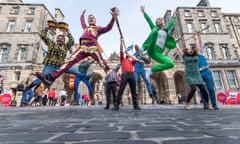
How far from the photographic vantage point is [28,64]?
21781 mm

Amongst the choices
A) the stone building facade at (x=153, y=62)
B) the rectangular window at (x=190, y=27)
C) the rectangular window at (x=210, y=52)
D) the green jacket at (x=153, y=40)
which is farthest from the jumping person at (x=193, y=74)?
the rectangular window at (x=190, y=27)

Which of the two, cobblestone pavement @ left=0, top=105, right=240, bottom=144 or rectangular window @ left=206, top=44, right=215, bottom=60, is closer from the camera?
cobblestone pavement @ left=0, top=105, right=240, bottom=144

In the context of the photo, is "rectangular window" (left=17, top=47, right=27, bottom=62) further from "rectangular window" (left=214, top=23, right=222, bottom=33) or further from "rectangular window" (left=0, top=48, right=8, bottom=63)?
"rectangular window" (left=214, top=23, right=222, bottom=33)

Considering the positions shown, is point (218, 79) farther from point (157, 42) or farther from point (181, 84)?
point (157, 42)

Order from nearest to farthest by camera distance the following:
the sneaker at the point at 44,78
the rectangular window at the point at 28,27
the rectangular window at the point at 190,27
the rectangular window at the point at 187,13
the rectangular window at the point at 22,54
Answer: the sneaker at the point at 44,78 → the rectangular window at the point at 22,54 → the rectangular window at the point at 28,27 → the rectangular window at the point at 190,27 → the rectangular window at the point at 187,13

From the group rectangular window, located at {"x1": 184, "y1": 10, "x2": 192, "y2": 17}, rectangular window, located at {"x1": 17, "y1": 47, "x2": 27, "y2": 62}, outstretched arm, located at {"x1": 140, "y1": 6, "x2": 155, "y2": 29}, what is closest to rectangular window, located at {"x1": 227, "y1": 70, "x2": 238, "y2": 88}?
rectangular window, located at {"x1": 184, "y1": 10, "x2": 192, "y2": 17}

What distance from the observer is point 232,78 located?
79.4ft

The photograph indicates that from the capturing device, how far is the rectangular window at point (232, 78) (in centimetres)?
2376

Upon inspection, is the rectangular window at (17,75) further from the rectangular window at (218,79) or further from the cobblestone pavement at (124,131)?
the rectangular window at (218,79)

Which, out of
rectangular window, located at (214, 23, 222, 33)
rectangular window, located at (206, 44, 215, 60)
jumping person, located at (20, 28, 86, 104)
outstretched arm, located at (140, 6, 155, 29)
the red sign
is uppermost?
rectangular window, located at (214, 23, 222, 33)

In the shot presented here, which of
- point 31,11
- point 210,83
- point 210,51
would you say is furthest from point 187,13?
point 210,83

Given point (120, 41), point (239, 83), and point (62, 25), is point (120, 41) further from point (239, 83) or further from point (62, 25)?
point (239, 83)

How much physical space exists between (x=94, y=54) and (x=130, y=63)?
182cm

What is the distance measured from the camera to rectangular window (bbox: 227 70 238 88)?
23759 millimetres
